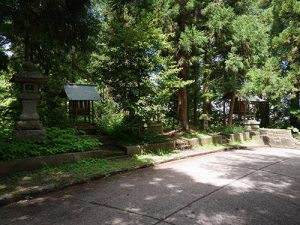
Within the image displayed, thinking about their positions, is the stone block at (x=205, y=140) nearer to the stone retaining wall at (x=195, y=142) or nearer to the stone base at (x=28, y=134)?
the stone retaining wall at (x=195, y=142)

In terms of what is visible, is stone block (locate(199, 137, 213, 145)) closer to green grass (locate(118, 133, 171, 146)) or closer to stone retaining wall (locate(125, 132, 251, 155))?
stone retaining wall (locate(125, 132, 251, 155))

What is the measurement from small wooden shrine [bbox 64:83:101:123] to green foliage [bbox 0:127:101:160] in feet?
6.50

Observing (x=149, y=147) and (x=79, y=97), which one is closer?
(x=149, y=147)

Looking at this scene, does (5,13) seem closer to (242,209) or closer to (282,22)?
(242,209)

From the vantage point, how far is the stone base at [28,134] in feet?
29.0

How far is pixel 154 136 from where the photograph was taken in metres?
12.6

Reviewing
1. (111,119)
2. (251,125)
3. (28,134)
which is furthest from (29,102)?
(251,125)

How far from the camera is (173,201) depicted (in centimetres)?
591

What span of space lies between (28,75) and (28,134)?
6.32 feet

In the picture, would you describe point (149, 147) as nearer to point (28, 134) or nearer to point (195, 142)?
point (195, 142)

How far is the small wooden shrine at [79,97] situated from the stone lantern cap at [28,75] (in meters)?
2.42

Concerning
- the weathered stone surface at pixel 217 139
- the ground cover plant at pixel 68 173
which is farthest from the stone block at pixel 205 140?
the ground cover plant at pixel 68 173

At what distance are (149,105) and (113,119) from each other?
299cm

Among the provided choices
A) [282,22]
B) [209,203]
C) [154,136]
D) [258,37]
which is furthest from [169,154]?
[282,22]
